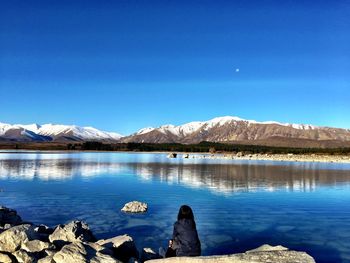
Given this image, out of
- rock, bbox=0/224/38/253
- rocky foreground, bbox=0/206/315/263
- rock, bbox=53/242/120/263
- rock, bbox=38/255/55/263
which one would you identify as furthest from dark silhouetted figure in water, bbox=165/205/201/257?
rock, bbox=0/224/38/253

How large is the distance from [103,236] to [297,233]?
8.02 meters

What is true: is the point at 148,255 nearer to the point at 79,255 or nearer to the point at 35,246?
the point at 79,255

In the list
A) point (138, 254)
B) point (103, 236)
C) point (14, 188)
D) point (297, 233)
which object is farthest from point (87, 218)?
point (14, 188)

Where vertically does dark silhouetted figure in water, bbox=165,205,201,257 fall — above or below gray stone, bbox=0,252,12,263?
above

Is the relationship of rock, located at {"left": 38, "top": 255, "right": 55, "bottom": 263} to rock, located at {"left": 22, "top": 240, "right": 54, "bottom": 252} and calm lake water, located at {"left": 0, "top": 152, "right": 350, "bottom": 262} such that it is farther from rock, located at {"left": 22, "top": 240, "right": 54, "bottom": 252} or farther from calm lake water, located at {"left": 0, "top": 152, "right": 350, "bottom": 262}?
calm lake water, located at {"left": 0, "top": 152, "right": 350, "bottom": 262}

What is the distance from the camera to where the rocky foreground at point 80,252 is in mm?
Result: 9781

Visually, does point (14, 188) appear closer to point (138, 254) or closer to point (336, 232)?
point (138, 254)

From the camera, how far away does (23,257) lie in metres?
11.1

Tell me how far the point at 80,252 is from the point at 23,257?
64.8 inches

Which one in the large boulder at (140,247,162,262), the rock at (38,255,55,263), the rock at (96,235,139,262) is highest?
the rock at (38,255,55,263)

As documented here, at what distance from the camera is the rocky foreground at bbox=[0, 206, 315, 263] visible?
9.78m

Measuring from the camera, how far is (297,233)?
57.4 ft

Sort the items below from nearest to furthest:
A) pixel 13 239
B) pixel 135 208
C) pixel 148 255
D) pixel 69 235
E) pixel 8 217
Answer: pixel 13 239
pixel 148 255
pixel 69 235
pixel 8 217
pixel 135 208

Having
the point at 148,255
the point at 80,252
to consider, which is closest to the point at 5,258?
the point at 80,252
